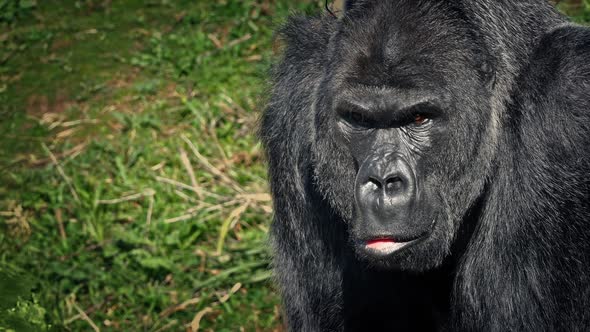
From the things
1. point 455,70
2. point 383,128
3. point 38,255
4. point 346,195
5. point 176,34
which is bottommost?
point 38,255

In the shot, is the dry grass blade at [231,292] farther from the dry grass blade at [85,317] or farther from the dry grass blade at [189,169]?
the dry grass blade at [189,169]

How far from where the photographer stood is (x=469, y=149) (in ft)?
18.7

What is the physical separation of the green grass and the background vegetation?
0.01 meters

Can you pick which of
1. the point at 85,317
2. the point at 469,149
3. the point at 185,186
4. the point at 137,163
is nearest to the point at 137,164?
the point at 137,163

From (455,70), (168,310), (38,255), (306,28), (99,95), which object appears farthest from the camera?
(99,95)

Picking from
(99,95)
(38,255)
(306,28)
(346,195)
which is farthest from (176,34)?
(346,195)

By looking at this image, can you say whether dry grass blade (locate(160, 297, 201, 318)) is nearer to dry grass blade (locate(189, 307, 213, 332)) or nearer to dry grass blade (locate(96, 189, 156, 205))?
dry grass blade (locate(189, 307, 213, 332))

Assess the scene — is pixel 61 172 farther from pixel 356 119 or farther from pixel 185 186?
pixel 356 119

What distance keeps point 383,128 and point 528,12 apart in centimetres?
119

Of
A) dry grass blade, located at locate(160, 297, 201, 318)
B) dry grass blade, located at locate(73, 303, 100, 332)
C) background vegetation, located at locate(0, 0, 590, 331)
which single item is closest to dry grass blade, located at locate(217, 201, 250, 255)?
background vegetation, located at locate(0, 0, 590, 331)

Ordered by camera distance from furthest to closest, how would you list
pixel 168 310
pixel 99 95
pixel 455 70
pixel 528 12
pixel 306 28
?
pixel 99 95 < pixel 168 310 < pixel 306 28 < pixel 528 12 < pixel 455 70

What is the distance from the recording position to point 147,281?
8.12 meters

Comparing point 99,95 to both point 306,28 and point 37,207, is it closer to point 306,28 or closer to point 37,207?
point 37,207

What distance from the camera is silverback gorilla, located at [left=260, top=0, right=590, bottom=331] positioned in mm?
5578
